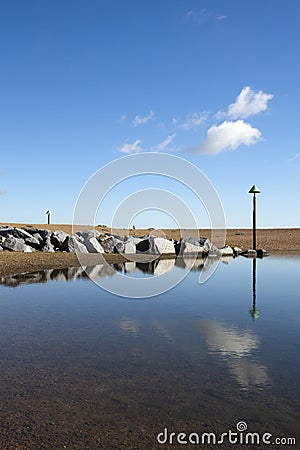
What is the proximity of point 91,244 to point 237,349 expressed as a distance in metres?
24.7

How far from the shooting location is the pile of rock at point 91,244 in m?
31.9

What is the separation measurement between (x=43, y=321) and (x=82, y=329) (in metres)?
1.40

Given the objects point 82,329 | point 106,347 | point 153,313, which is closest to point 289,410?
point 106,347

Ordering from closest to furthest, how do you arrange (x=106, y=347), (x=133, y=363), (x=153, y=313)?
(x=133, y=363), (x=106, y=347), (x=153, y=313)

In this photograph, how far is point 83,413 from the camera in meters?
6.22

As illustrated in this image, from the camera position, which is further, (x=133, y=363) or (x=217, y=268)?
(x=217, y=268)

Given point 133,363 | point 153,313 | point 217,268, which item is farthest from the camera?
point 217,268

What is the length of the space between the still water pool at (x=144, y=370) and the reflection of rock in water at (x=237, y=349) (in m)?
0.02

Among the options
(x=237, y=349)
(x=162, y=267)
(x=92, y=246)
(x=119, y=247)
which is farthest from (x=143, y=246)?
(x=237, y=349)

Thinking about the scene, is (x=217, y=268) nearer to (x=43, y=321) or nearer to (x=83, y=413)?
(x=43, y=321)

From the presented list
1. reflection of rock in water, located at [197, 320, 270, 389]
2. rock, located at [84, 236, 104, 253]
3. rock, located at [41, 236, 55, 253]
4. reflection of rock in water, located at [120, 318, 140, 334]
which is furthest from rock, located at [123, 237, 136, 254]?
reflection of rock in water, located at [197, 320, 270, 389]

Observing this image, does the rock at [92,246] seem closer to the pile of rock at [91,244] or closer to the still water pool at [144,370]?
the pile of rock at [91,244]

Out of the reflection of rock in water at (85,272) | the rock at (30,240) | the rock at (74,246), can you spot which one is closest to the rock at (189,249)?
the reflection of rock in water at (85,272)

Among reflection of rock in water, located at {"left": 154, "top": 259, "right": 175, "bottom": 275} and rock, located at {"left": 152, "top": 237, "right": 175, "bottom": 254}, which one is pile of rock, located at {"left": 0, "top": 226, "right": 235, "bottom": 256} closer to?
rock, located at {"left": 152, "top": 237, "right": 175, "bottom": 254}
